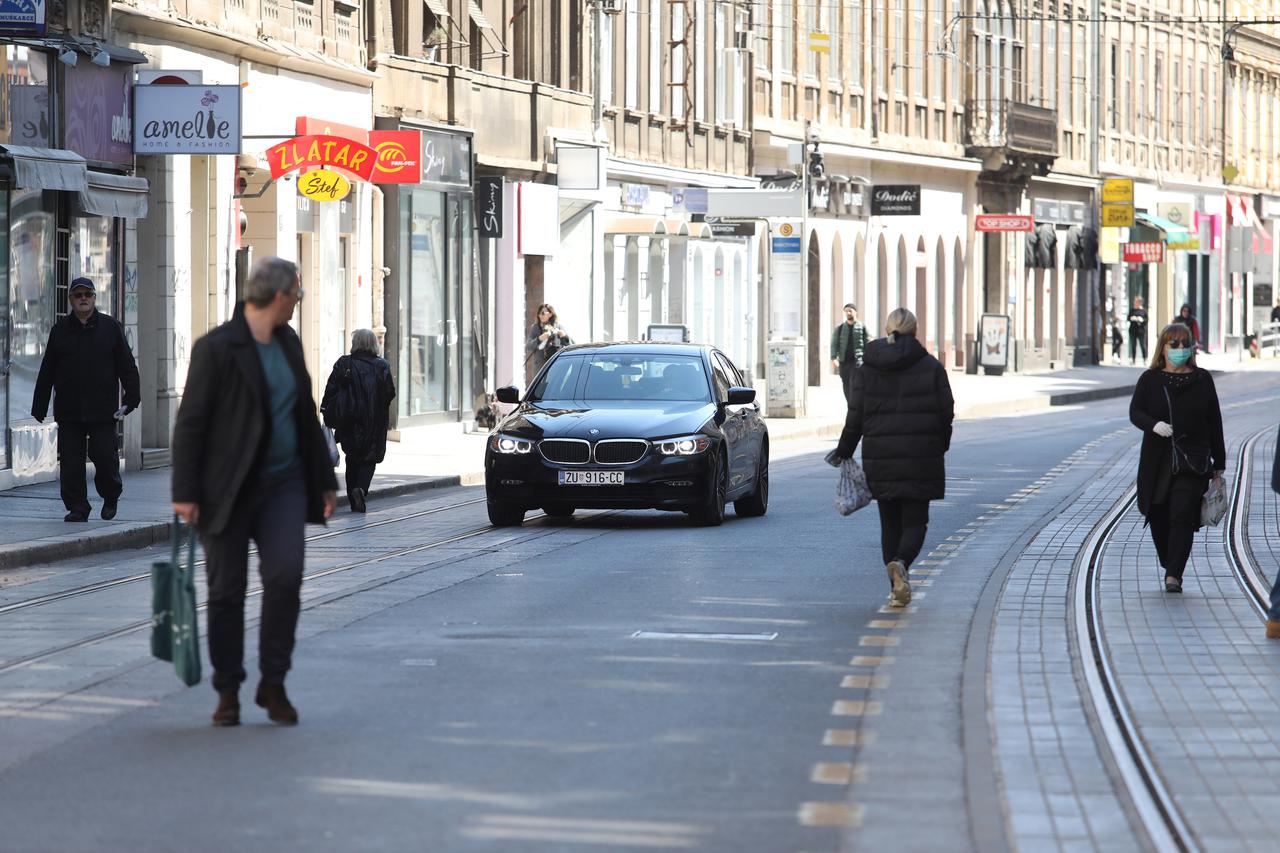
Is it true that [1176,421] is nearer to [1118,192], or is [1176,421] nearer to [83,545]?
[83,545]

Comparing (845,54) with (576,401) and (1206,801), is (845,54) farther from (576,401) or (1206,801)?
(1206,801)

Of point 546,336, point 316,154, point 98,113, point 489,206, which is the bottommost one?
point 546,336

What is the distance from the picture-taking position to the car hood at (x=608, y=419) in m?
19.5

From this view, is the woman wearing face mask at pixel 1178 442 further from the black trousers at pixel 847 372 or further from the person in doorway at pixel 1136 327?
the person in doorway at pixel 1136 327

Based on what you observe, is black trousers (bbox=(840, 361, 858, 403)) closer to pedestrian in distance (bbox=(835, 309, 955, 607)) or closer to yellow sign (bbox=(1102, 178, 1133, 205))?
pedestrian in distance (bbox=(835, 309, 955, 607))

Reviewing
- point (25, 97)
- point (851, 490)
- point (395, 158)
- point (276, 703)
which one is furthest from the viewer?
point (395, 158)

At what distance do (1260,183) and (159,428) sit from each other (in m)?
66.6

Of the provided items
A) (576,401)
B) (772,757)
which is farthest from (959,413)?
(772,757)

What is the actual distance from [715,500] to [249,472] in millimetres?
10540

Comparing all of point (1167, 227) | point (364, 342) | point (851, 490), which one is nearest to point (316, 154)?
point (364, 342)

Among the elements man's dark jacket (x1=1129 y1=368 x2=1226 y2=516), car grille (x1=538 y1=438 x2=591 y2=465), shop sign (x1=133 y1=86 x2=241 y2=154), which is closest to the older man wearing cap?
car grille (x1=538 y1=438 x2=591 y2=465)

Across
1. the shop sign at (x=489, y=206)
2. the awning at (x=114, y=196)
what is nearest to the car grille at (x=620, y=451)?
the awning at (x=114, y=196)

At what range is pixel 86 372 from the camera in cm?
1908

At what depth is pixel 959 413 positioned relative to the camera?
143 ft
